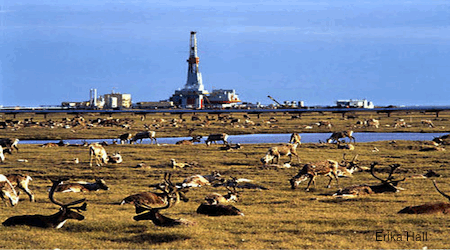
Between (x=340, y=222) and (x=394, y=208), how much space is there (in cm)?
287

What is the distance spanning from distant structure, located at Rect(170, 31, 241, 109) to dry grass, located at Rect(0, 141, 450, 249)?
142177 millimetres

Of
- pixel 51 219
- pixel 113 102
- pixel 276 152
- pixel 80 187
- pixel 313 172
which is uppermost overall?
pixel 113 102

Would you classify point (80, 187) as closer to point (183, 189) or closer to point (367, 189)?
point (183, 189)

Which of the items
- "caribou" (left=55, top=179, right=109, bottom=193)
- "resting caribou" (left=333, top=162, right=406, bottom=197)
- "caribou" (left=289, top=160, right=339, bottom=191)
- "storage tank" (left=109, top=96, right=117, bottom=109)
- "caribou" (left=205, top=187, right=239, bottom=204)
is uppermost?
"storage tank" (left=109, top=96, right=117, bottom=109)

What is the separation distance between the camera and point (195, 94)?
6727 inches

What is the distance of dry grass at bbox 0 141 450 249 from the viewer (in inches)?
545

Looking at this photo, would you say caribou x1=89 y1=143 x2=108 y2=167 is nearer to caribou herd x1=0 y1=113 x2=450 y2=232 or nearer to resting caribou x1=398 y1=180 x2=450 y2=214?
caribou herd x1=0 y1=113 x2=450 y2=232

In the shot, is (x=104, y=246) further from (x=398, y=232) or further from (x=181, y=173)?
(x=181, y=173)

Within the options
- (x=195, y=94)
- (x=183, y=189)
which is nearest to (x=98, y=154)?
(x=183, y=189)

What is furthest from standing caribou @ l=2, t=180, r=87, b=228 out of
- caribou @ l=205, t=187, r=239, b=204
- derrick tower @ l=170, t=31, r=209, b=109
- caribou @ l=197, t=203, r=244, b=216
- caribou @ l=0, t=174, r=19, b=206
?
derrick tower @ l=170, t=31, r=209, b=109

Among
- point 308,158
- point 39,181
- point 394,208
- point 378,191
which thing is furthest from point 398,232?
point 308,158

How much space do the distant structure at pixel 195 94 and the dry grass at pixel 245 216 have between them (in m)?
142

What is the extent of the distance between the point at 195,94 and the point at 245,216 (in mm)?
154676

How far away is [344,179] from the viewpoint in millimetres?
24203
